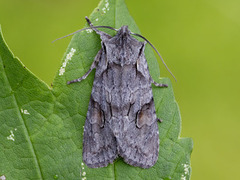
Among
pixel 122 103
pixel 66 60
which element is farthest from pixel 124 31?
pixel 122 103

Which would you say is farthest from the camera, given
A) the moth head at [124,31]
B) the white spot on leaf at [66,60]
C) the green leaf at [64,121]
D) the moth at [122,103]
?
the moth at [122,103]

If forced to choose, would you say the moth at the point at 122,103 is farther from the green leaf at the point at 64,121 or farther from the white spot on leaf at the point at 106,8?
the white spot on leaf at the point at 106,8

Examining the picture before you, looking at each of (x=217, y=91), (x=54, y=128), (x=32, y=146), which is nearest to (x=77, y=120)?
(x=54, y=128)

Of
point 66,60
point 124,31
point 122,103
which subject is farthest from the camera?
point 122,103

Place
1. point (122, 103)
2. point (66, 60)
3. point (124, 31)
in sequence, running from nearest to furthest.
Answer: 1. point (66, 60)
2. point (124, 31)
3. point (122, 103)

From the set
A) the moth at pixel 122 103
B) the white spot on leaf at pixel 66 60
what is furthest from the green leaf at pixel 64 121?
the moth at pixel 122 103

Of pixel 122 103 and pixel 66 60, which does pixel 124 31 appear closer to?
pixel 66 60

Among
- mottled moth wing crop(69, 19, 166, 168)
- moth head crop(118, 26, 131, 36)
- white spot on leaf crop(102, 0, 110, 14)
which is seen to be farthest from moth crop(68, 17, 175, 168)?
white spot on leaf crop(102, 0, 110, 14)
